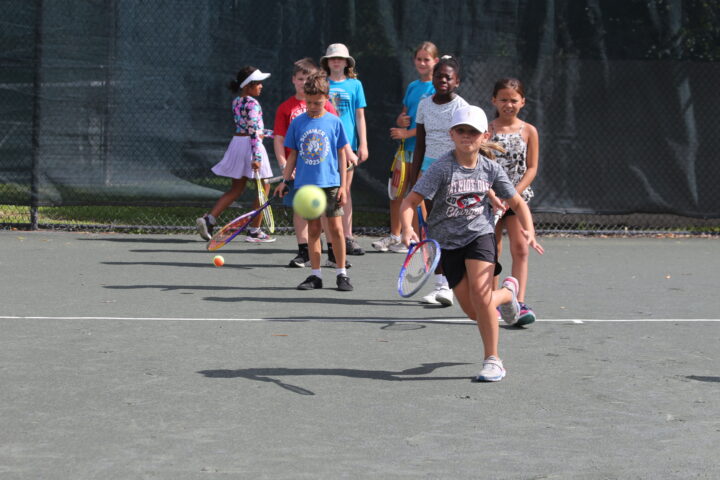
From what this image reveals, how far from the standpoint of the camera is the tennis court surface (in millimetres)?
4285

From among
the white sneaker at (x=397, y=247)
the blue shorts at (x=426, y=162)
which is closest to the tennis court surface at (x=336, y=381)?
the blue shorts at (x=426, y=162)

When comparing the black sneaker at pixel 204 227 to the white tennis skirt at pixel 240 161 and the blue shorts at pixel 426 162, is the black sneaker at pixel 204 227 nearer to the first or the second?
the white tennis skirt at pixel 240 161

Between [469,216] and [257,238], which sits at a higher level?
[469,216]

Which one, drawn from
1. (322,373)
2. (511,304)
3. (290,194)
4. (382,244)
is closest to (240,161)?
(382,244)

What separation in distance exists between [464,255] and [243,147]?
608 cm

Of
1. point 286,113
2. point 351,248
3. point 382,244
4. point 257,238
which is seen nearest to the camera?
point 286,113

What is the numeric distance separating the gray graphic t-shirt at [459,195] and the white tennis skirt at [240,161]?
5.77 meters

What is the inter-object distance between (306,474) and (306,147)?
4.86 m

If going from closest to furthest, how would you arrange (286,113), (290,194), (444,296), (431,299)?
(444,296) → (431,299) → (290,194) → (286,113)

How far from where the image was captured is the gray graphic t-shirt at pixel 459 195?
588cm

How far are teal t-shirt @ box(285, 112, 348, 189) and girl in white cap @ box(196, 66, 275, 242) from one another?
2.73 meters

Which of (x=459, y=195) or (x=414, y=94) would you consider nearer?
(x=459, y=195)

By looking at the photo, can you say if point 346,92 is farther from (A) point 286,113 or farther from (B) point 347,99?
(A) point 286,113

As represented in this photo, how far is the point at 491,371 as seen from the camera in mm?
5621
